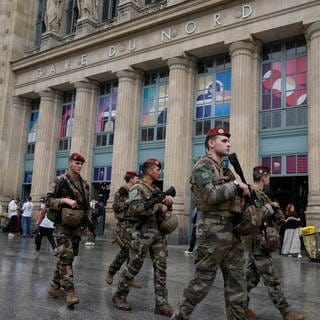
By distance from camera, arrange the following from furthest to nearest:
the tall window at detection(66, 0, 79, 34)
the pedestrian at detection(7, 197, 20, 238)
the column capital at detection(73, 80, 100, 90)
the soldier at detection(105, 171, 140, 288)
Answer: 1. the tall window at detection(66, 0, 79, 34)
2. the column capital at detection(73, 80, 100, 90)
3. the pedestrian at detection(7, 197, 20, 238)
4. the soldier at detection(105, 171, 140, 288)

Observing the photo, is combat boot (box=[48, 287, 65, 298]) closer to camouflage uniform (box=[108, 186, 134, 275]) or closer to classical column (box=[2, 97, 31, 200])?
A: camouflage uniform (box=[108, 186, 134, 275])

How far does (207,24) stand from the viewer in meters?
17.4

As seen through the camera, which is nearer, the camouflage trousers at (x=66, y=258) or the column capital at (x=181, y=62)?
the camouflage trousers at (x=66, y=258)

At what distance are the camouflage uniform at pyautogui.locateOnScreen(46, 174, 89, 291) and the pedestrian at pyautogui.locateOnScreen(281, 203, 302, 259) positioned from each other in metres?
9.35

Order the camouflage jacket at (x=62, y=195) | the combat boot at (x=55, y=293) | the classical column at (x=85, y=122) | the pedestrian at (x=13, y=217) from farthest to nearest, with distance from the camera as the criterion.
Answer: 1. the classical column at (x=85, y=122)
2. the pedestrian at (x=13, y=217)
3. the combat boot at (x=55, y=293)
4. the camouflage jacket at (x=62, y=195)

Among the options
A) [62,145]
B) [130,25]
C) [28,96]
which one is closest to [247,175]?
[130,25]

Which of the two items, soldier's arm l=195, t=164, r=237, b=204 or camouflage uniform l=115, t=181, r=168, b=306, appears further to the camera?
camouflage uniform l=115, t=181, r=168, b=306

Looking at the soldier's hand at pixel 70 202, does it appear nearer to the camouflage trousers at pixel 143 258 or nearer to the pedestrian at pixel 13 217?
the camouflage trousers at pixel 143 258

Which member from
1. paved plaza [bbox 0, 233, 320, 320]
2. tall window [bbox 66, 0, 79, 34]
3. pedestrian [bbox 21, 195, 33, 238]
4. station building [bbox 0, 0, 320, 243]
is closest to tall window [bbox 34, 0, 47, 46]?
station building [bbox 0, 0, 320, 243]

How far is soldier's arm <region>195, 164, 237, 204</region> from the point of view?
3580 mm

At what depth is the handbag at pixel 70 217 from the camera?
5.31m

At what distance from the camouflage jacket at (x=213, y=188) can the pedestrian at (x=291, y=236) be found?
33.3 feet

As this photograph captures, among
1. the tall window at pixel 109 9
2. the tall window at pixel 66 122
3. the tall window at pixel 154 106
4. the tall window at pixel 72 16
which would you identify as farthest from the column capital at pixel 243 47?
the tall window at pixel 72 16

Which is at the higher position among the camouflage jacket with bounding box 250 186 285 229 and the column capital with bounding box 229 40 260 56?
the column capital with bounding box 229 40 260 56
